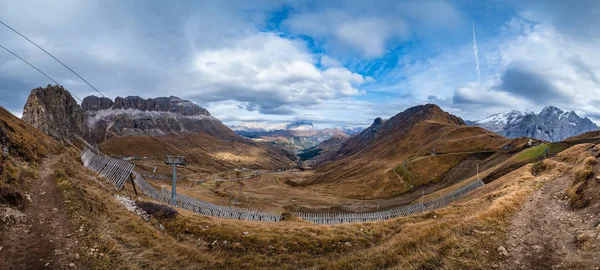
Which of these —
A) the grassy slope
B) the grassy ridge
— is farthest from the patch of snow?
the grassy slope

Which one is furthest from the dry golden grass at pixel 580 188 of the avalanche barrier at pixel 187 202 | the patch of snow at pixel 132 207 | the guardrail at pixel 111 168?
the guardrail at pixel 111 168

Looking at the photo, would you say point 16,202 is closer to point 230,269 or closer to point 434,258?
point 230,269

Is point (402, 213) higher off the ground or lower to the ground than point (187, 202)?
lower

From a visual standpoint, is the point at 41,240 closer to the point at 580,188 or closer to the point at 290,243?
the point at 290,243

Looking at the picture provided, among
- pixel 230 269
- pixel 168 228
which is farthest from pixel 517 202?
pixel 168 228

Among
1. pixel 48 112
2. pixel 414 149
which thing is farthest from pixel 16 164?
pixel 48 112
